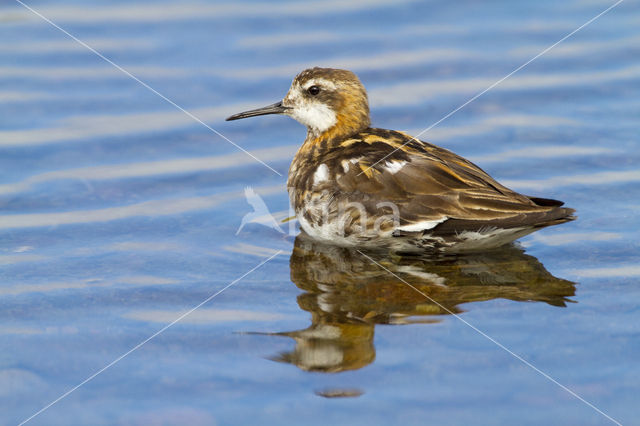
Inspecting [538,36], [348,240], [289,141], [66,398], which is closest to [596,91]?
[538,36]

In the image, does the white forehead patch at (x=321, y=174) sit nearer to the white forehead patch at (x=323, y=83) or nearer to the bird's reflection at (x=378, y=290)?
the bird's reflection at (x=378, y=290)

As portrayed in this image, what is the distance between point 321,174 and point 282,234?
624 mm

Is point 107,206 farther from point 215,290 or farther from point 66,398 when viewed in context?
point 66,398

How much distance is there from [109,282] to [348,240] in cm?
193

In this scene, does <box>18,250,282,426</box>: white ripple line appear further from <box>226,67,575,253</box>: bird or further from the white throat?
the white throat

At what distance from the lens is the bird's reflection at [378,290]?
5.94 metres

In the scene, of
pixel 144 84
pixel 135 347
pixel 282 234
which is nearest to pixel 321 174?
pixel 282 234

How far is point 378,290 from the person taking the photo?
6812 millimetres

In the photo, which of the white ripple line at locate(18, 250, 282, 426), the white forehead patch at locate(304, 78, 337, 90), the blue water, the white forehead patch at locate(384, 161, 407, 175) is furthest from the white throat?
the white ripple line at locate(18, 250, 282, 426)

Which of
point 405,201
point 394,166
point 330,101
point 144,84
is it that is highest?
point 144,84

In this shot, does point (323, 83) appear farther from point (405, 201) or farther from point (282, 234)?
point (405, 201)

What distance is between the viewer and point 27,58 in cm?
1095

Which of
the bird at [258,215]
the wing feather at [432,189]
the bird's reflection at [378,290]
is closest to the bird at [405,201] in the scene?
the wing feather at [432,189]

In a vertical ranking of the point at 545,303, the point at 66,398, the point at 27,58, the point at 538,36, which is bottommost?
the point at 66,398
